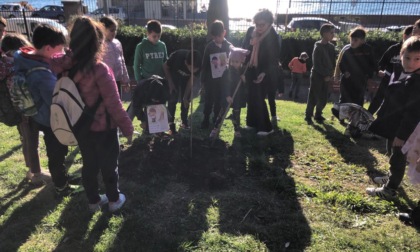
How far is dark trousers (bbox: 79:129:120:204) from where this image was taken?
2.97 meters

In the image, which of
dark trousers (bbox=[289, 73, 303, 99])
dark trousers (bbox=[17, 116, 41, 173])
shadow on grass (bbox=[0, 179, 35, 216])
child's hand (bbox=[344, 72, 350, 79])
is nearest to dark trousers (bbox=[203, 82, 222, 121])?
child's hand (bbox=[344, 72, 350, 79])

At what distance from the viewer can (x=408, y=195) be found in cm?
375

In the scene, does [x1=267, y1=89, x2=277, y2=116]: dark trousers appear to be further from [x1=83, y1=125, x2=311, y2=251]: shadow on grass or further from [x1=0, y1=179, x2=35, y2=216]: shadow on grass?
[x1=0, y1=179, x2=35, y2=216]: shadow on grass

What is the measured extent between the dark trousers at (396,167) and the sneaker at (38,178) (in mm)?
3857

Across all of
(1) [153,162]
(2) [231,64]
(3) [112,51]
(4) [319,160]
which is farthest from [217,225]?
(3) [112,51]

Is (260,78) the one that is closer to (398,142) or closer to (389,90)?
(389,90)

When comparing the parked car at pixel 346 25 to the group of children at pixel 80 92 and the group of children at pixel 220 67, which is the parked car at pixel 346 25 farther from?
the group of children at pixel 80 92

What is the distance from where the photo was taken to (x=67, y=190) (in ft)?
12.0

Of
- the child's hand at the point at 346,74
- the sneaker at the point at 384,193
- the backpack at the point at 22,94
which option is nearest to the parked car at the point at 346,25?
→ the child's hand at the point at 346,74

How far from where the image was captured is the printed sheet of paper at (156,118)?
175 inches

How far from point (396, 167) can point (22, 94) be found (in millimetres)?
3904

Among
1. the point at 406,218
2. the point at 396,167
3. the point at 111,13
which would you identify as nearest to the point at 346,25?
the point at 396,167

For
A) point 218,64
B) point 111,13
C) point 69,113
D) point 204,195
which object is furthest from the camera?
point 111,13

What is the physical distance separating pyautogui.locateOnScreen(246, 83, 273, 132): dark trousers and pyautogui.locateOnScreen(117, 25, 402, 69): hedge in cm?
677
